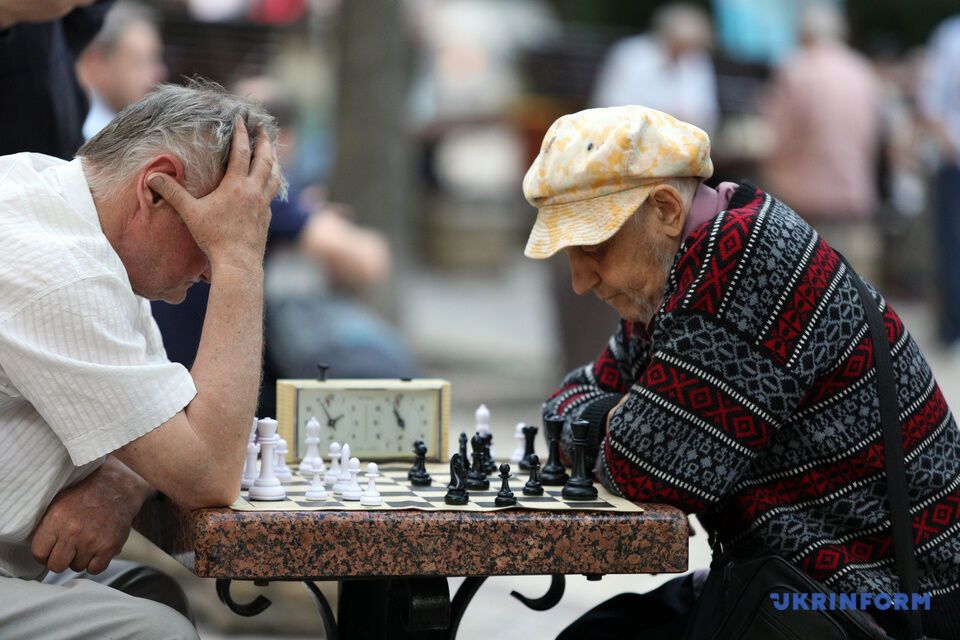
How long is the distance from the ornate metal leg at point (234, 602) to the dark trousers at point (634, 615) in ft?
1.99

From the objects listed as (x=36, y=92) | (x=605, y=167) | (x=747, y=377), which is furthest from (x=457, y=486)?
(x=36, y=92)

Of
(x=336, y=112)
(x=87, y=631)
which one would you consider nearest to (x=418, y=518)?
(x=87, y=631)

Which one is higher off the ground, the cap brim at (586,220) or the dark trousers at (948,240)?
the cap brim at (586,220)

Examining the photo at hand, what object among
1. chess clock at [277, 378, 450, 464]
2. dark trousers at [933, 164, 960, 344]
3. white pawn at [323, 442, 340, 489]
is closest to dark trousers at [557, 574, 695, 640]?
chess clock at [277, 378, 450, 464]

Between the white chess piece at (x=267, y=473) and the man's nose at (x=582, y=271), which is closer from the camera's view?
the white chess piece at (x=267, y=473)

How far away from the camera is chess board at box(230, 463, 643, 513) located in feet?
7.98

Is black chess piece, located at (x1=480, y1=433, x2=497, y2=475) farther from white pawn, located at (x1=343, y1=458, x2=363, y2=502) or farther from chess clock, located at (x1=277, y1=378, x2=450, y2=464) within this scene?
white pawn, located at (x1=343, y1=458, x2=363, y2=502)

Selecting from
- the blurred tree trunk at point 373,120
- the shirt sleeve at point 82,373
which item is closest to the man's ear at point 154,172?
the shirt sleeve at point 82,373

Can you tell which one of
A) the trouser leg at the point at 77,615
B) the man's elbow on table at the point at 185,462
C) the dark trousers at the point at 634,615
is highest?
the man's elbow on table at the point at 185,462

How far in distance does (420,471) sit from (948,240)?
953 centimetres

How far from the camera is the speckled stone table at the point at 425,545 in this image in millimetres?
2305

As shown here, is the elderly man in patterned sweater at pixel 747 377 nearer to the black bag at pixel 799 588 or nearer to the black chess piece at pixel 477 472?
the black bag at pixel 799 588

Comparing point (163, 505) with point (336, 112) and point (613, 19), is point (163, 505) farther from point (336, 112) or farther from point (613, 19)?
point (613, 19)

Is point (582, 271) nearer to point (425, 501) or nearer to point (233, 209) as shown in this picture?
point (425, 501)
